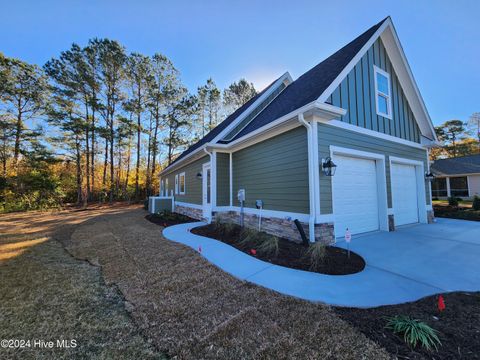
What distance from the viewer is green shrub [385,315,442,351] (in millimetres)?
1838

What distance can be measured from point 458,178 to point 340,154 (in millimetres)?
21115

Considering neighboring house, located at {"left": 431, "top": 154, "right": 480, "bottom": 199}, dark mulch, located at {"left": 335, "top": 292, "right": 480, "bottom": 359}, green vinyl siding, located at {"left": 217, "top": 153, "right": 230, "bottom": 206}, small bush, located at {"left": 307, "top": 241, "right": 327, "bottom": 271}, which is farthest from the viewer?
neighboring house, located at {"left": 431, "top": 154, "right": 480, "bottom": 199}

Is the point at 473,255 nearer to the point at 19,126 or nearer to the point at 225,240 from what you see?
the point at 225,240

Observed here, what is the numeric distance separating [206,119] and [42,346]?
22.3 metres

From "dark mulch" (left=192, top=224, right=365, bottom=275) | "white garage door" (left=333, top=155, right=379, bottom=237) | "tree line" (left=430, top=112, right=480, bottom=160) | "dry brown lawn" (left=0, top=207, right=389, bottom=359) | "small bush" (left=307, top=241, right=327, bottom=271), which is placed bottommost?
"dry brown lawn" (left=0, top=207, right=389, bottom=359)

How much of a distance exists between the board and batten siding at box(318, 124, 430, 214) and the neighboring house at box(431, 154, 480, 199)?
1517 centimetres

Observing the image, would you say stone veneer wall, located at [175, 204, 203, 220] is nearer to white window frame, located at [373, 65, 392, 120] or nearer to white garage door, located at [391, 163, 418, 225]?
white garage door, located at [391, 163, 418, 225]

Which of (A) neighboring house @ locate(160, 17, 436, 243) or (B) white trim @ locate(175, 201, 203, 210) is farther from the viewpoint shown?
(B) white trim @ locate(175, 201, 203, 210)

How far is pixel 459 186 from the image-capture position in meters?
18.1

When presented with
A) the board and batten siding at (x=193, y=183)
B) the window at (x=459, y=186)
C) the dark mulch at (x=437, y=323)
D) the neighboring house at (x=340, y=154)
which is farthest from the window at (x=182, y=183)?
the window at (x=459, y=186)

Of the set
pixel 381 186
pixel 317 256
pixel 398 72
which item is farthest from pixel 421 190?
pixel 317 256

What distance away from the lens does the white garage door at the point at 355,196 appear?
212 inches

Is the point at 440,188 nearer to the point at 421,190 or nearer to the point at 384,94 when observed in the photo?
the point at 421,190

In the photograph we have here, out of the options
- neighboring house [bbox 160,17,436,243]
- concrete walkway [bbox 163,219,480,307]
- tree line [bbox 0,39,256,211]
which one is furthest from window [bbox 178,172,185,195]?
tree line [bbox 0,39,256,211]
